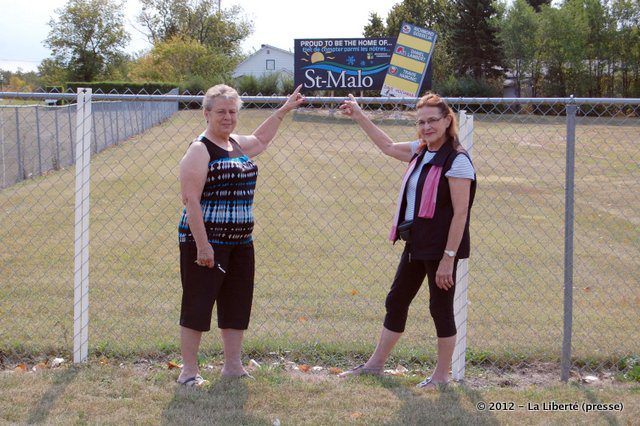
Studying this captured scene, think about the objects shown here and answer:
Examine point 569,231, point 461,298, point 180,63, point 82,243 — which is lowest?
point 461,298

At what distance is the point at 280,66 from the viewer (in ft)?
210

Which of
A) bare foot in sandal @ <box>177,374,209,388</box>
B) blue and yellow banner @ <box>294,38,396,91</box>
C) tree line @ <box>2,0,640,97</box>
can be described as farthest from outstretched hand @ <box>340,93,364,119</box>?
tree line @ <box>2,0,640,97</box>

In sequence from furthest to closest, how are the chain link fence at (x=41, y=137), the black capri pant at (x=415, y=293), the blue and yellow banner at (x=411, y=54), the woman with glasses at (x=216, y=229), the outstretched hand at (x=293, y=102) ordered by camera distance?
the blue and yellow banner at (x=411, y=54)
the chain link fence at (x=41, y=137)
the outstretched hand at (x=293, y=102)
the black capri pant at (x=415, y=293)
the woman with glasses at (x=216, y=229)

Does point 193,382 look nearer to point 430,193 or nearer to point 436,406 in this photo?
point 436,406

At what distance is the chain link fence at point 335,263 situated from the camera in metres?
5.55

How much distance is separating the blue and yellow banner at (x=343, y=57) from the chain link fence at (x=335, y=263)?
1742cm

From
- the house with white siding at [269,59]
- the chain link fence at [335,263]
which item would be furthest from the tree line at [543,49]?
the chain link fence at [335,263]

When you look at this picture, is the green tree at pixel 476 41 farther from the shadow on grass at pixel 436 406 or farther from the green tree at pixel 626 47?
the shadow on grass at pixel 436 406

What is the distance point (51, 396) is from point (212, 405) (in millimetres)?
939

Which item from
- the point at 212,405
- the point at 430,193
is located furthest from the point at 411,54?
the point at 212,405

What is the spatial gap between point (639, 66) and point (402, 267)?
1727 inches

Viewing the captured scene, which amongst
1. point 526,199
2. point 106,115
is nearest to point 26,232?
point 526,199

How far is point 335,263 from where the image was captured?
8.72 metres

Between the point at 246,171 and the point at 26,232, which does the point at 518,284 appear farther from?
the point at 26,232
